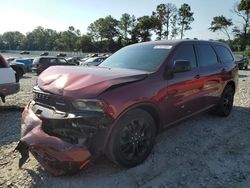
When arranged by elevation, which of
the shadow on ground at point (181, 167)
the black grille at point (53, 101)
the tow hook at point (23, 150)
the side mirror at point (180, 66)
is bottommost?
the shadow on ground at point (181, 167)

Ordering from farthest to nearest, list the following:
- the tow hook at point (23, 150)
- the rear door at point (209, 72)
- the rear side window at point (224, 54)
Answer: the rear side window at point (224, 54)
the rear door at point (209, 72)
the tow hook at point (23, 150)

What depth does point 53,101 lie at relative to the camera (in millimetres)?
3957

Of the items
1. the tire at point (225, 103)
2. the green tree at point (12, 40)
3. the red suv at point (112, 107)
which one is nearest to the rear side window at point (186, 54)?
the red suv at point (112, 107)

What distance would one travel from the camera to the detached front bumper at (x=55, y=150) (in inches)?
138

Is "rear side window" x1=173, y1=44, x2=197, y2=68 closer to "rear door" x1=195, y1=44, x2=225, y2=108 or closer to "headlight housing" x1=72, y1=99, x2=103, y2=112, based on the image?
"rear door" x1=195, y1=44, x2=225, y2=108

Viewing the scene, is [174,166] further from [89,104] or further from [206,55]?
[206,55]

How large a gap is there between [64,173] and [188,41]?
3.38 meters

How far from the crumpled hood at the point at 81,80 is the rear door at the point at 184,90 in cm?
67

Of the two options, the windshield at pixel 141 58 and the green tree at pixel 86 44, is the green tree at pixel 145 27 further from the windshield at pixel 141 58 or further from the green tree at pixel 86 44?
the windshield at pixel 141 58

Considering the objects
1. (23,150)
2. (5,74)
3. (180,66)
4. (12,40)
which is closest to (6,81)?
(5,74)

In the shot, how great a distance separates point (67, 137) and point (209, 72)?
136 inches

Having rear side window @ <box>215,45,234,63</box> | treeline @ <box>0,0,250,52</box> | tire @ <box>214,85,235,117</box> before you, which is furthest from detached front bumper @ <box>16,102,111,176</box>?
treeline @ <box>0,0,250,52</box>

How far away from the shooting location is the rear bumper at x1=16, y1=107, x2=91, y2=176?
3.50m

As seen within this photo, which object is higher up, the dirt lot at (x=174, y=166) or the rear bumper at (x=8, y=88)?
the rear bumper at (x=8, y=88)
